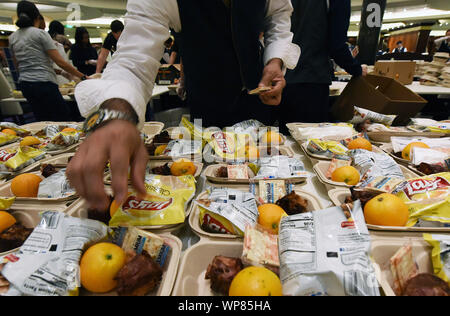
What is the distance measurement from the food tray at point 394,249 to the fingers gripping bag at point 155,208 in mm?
592

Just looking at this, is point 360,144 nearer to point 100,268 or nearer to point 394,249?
point 394,249

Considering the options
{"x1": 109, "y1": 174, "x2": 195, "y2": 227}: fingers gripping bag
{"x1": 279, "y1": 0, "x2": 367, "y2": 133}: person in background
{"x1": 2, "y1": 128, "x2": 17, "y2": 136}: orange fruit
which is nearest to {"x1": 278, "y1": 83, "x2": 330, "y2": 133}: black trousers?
{"x1": 279, "y1": 0, "x2": 367, "y2": 133}: person in background

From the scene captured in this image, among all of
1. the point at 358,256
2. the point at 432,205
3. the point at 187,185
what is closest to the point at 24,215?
the point at 187,185

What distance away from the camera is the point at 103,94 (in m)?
0.77

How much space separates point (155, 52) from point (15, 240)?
2.78 ft

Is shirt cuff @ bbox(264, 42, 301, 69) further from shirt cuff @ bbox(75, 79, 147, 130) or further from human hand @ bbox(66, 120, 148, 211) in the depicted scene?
human hand @ bbox(66, 120, 148, 211)

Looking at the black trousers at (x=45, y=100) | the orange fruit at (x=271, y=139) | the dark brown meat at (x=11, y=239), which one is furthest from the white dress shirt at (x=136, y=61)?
the black trousers at (x=45, y=100)

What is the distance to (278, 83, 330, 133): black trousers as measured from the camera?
203 centimetres

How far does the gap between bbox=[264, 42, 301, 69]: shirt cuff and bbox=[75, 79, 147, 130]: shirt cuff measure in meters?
0.88

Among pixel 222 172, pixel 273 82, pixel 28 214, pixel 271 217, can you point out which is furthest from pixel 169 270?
pixel 273 82

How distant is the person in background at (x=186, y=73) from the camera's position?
547 mm

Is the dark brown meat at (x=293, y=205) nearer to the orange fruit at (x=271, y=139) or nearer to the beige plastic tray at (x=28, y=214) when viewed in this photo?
the orange fruit at (x=271, y=139)

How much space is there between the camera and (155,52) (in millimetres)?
1021

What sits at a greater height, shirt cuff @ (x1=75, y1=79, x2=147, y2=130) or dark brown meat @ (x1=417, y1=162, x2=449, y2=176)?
shirt cuff @ (x1=75, y1=79, x2=147, y2=130)
